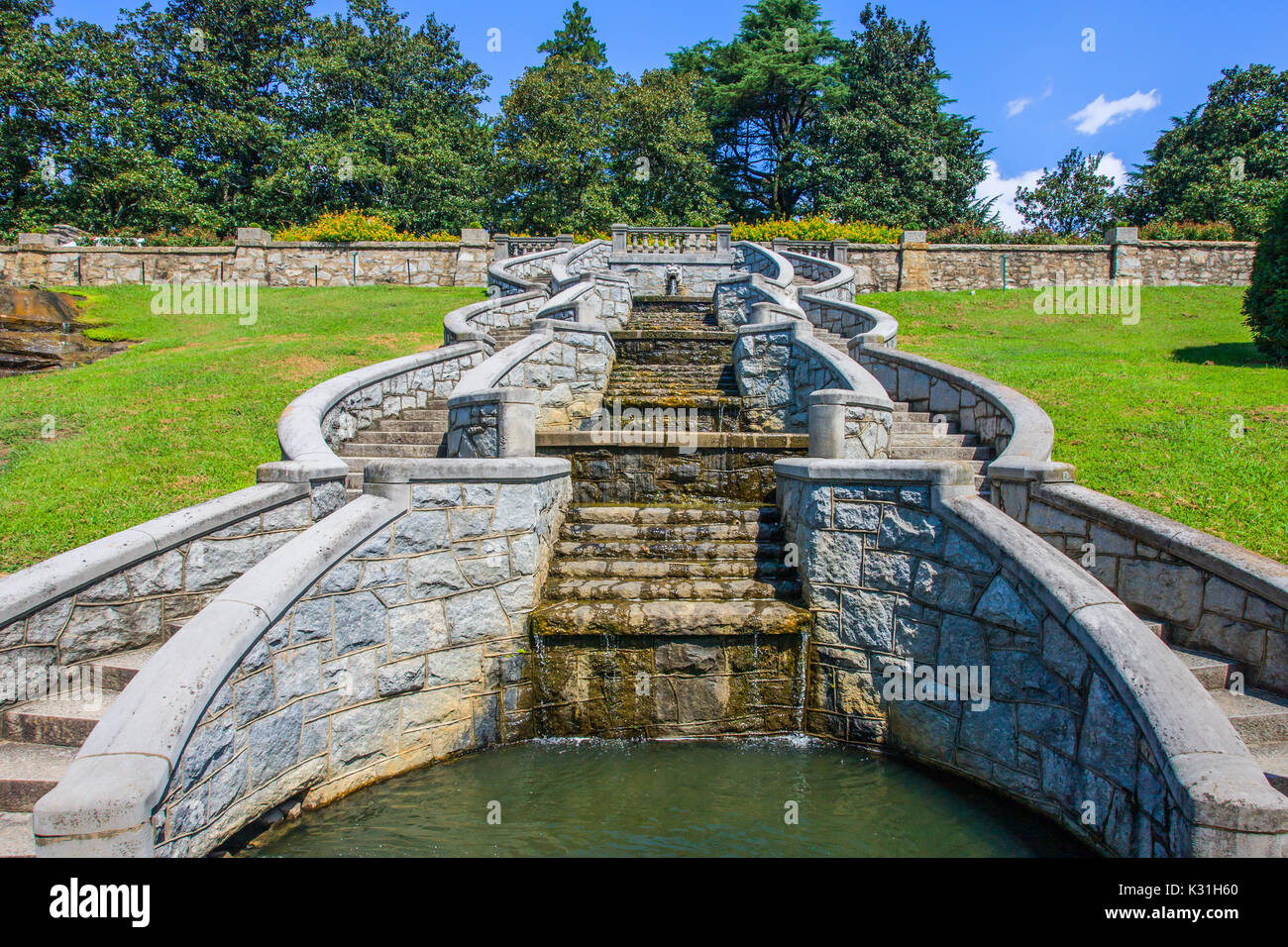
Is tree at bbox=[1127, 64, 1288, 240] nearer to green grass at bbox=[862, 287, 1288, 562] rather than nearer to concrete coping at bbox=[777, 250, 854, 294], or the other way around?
green grass at bbox=[862, 287, 1288, 562]

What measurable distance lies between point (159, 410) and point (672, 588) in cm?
958

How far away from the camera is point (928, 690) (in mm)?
5234

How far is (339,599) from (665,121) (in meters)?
29.7

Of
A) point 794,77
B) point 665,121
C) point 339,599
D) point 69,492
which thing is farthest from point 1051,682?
point 794,77

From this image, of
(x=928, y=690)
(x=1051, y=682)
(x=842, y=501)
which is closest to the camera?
(x=1051, y=682)

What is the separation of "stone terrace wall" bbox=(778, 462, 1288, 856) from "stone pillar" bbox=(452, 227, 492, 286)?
68.9ft

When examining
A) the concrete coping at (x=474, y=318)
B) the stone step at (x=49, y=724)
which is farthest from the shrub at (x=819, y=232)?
the stone step at (x=49, y=724)

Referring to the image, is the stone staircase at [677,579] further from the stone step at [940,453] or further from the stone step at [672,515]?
the stone step at [940,453]

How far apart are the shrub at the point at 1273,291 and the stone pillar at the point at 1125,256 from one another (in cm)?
1126

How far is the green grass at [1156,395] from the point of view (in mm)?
6691

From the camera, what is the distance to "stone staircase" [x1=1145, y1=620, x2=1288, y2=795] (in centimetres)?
395

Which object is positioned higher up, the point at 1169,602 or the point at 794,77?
the point at 794,77
